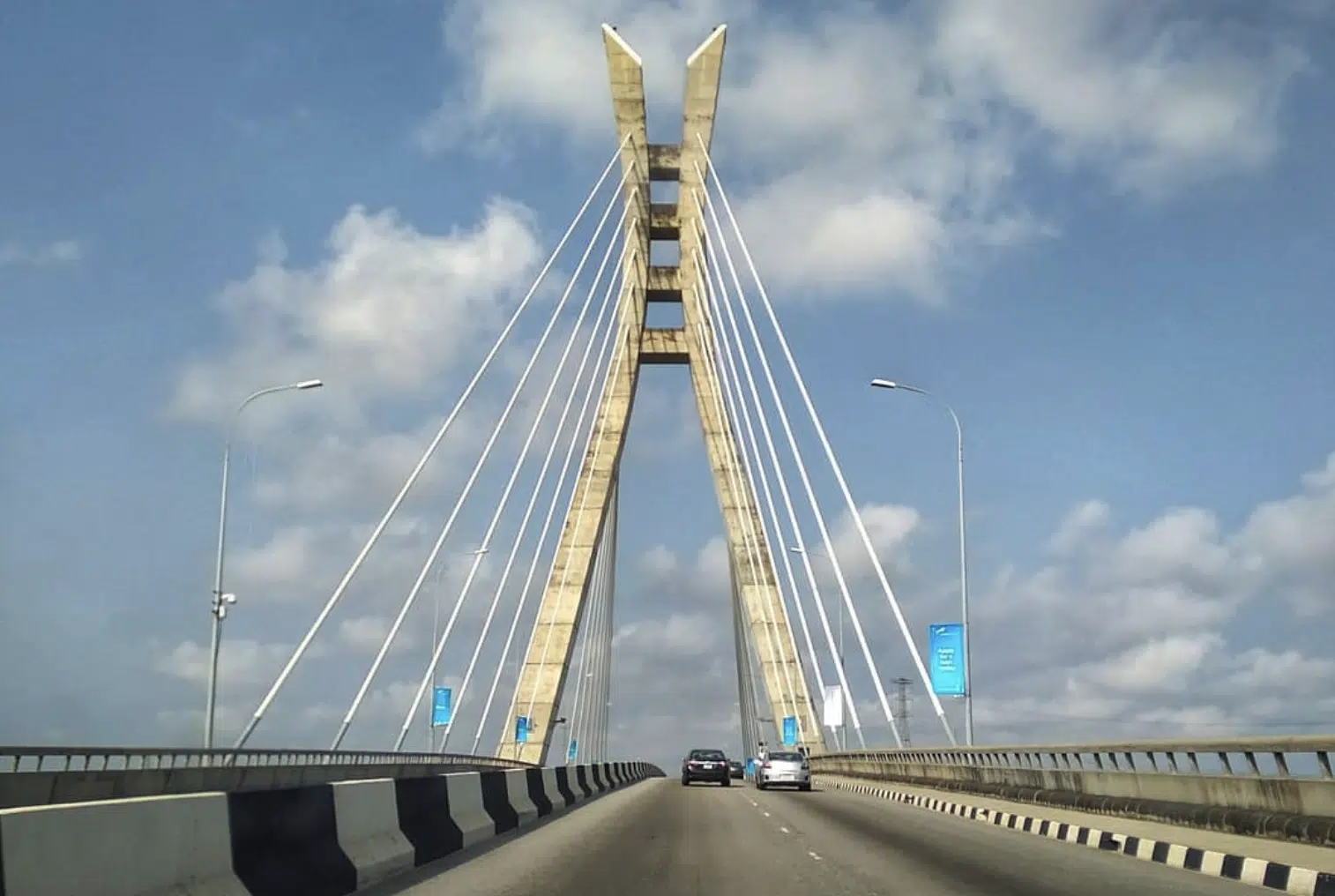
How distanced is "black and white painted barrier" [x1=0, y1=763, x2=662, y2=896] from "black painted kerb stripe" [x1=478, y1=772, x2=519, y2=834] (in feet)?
7.91

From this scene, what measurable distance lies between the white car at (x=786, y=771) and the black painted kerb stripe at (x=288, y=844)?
3300 cm

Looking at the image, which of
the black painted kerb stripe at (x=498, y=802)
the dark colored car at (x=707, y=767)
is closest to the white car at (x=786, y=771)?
the dark colored car at (x=707, y=767)

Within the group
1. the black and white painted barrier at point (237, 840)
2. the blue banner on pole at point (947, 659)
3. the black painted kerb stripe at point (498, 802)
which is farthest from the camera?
the blue banner on pole at point (947, 659)

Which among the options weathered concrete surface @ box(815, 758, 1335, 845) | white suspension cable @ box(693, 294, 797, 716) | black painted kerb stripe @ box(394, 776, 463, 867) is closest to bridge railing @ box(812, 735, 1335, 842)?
weathered concrete surface @ box(815, 758, 1335, 845)

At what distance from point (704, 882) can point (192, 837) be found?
17.8ft

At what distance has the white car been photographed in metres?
44.4

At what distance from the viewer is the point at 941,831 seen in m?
22.2

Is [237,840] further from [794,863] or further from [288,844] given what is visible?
[794,863]

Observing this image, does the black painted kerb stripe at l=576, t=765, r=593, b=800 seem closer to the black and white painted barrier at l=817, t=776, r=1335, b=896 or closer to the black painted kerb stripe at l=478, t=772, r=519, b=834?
the black and white painted barrier at l=817, t=776, r=1335, b=896

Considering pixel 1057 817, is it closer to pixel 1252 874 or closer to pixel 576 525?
pixel 1252 874

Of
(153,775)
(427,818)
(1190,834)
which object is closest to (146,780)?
(153,775)

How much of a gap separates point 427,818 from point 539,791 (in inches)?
456

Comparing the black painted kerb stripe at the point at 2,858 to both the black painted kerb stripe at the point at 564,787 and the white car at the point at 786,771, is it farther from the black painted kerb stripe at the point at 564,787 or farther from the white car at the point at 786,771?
the white car at the point at 786,771

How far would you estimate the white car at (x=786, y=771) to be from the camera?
4441 centimetres
